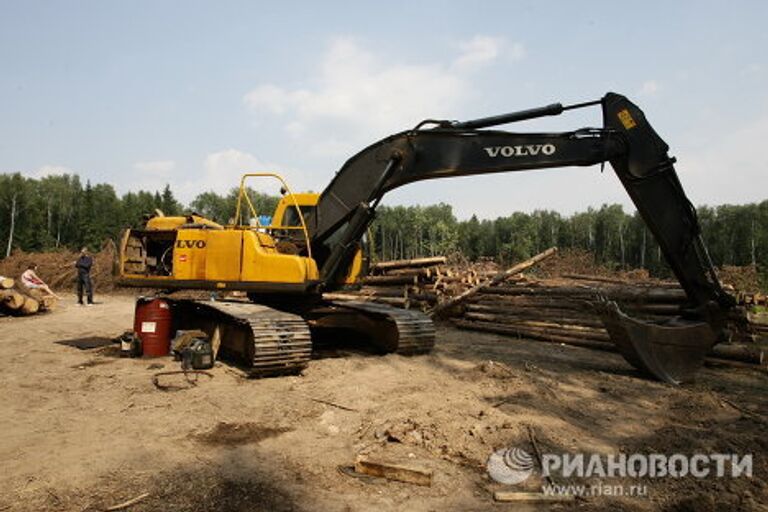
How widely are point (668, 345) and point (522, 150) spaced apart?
348cm

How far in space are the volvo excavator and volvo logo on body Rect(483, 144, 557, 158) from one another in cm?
1

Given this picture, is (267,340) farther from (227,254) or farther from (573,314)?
(573,314)

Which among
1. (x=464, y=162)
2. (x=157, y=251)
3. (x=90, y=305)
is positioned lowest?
(x=90, y=305)

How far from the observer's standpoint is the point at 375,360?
804 cm

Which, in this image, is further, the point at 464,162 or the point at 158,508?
the point at 464,162

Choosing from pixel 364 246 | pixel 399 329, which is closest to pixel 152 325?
pixel 364 246

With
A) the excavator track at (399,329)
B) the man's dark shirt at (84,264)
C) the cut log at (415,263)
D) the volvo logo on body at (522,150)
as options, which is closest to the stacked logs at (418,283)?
the cut log at (415,263)

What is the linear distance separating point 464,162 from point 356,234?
6.57ft

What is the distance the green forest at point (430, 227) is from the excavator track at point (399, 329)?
5154cm

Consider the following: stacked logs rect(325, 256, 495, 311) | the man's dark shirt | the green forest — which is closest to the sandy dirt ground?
stacked logs rect(325, 256, 495, 311)

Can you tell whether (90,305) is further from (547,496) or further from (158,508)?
(547,496)

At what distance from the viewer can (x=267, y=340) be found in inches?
267

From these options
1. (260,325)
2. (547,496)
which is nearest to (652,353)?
(547,496)

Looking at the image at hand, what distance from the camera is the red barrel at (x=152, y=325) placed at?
8.40m
